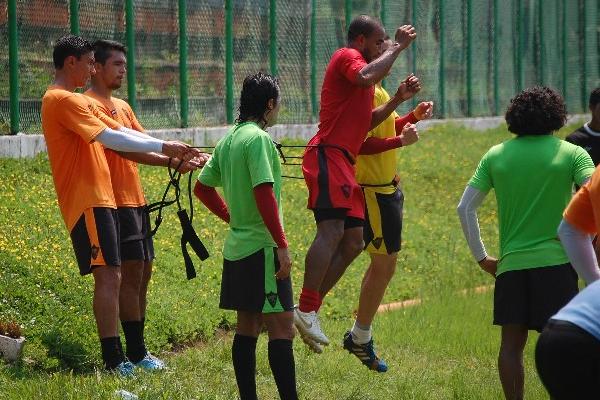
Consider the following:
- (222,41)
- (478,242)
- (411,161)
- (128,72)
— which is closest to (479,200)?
(478,242)

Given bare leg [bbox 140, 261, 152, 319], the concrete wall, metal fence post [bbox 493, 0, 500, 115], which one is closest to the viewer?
bare leg [bbox 140, 261, 152, 319]

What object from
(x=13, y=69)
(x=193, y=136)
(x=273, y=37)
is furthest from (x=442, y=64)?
(x=13, y=69)

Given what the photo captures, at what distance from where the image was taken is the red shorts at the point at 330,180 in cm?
775

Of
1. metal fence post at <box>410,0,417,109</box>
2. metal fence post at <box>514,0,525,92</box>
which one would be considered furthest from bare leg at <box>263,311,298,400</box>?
metal fence post at <box>514,0,525,92</box>

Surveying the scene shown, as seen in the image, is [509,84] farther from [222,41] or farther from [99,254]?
[99,254]

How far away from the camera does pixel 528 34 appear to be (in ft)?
83.0

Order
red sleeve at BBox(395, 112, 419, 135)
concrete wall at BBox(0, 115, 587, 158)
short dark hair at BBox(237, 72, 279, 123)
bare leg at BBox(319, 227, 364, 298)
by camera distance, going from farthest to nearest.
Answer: concrete wall at BBox(0, 115, 587, 158) < red sleeve at BBox(395, 112, 419, 135) < bare leg at BBox(319, 227, 364, 298) < short dark hair at BBox(237, 72, 279, 123)

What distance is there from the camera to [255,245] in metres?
6.49

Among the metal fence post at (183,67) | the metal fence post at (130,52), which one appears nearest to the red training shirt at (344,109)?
the metal fence post at (130,52)

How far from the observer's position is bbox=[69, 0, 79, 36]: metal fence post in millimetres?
13266

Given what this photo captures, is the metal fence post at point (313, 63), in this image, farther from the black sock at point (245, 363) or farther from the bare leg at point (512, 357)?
the bare leg at point (512, 357)

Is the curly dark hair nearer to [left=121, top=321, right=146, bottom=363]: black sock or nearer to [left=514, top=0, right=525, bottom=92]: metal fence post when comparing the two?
[left=121, top=321, right=146, bottom=363]: black sock

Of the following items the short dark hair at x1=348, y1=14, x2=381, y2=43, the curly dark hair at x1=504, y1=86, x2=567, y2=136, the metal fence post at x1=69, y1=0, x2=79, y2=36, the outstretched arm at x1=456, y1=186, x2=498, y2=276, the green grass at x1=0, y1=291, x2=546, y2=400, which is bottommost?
the green grass at x1=0, y1=291, x2=546, y2=400

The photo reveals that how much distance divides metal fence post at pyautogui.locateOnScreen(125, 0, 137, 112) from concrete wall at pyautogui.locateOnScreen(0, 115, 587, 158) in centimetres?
48
